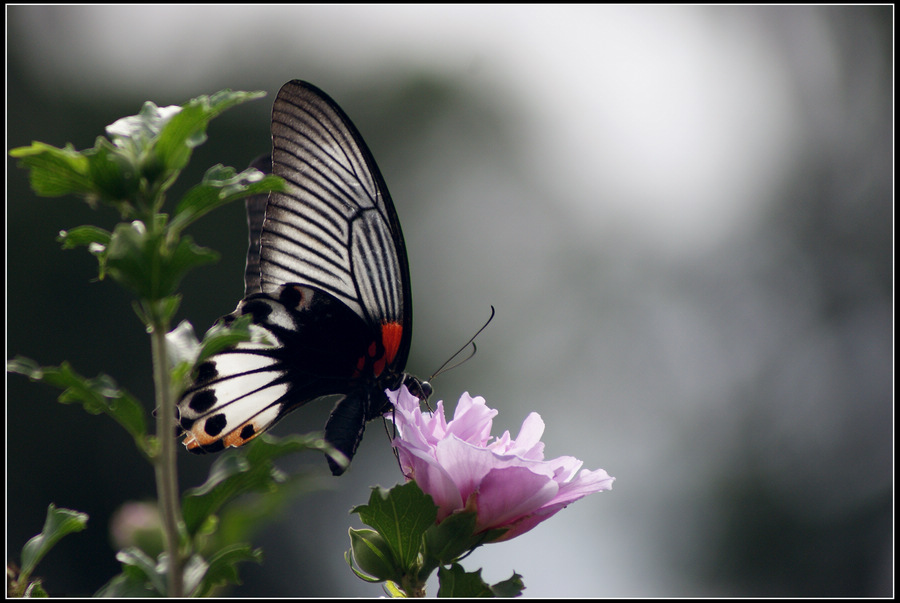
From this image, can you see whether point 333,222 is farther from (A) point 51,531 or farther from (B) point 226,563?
(B) point 226,563

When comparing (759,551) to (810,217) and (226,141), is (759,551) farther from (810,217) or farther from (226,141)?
(226,141)

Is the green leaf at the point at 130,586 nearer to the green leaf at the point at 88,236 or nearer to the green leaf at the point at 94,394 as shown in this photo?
the green leaf at the point at 94,394

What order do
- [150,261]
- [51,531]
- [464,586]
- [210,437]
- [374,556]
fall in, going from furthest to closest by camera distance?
[210,437]
[374,556]
[464,586]
[51,531]
[150,261]

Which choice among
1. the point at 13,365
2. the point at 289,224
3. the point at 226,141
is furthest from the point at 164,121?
the point at 226,141

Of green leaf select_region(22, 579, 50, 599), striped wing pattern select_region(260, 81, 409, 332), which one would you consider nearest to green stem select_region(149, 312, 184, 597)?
green leaf select_region(22, 579, 50, 599)

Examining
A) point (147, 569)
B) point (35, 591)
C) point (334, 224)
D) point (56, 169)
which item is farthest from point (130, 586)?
point (334, 224)
